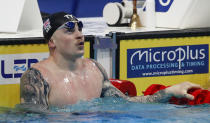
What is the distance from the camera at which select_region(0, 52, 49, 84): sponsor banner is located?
15.3ft

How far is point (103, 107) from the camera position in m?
4.16

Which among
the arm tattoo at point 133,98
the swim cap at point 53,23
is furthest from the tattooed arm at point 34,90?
the arm tattoo at point 133,98

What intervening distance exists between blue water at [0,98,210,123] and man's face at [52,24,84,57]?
1.15 ft

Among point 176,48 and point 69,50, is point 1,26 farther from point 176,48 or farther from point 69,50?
point 176,48

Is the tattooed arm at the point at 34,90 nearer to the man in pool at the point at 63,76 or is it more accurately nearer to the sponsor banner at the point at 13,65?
the man in pool at the point at 63,76

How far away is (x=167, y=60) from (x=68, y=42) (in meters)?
1.36

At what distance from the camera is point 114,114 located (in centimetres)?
396

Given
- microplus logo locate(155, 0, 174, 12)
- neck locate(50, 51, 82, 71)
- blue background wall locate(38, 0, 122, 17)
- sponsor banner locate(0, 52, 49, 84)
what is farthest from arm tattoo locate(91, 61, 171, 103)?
blue background wall locate(38, 0, 122, 17)

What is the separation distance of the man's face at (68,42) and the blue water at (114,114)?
0.35 m

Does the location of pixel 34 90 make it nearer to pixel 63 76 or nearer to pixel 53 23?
pixel 63 76

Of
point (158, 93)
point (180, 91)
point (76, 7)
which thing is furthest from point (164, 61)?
point (76, 7)

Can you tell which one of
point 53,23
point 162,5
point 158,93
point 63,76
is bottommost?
point 158,93

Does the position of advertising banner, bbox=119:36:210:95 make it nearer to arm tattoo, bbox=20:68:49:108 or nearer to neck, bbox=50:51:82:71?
neck, bbox=50:51:82:71

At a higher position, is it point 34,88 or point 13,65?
point 13,65
